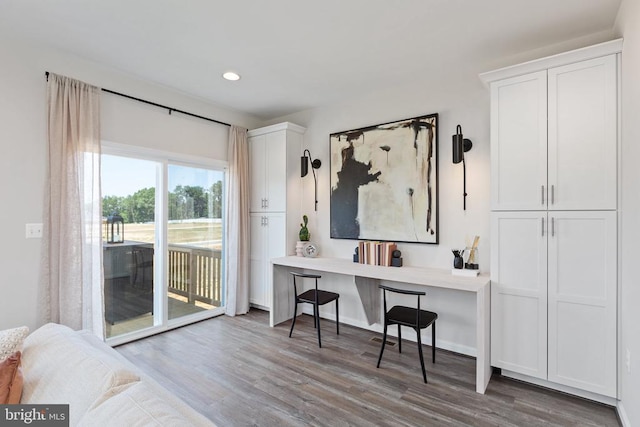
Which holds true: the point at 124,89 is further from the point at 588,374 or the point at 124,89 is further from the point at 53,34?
the point at 588,374

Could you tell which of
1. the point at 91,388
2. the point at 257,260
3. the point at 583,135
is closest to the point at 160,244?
the point at 257,260

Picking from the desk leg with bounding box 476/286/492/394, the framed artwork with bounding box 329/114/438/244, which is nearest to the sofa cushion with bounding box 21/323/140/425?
the desk leg with bounding box 476/286/492/394

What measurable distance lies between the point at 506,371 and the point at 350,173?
2431 millimetres

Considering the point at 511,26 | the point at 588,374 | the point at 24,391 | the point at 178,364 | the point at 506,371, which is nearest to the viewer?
the point at 24,391

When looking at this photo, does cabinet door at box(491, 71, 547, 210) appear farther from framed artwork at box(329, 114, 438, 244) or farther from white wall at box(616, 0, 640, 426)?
framed artwork at box(329, 114, 438, 244)

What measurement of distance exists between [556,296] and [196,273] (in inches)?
145

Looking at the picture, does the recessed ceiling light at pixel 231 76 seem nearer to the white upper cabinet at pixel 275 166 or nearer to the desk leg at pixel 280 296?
the white upper cabinet at pixel 275 166

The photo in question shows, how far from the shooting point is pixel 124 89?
3.12m

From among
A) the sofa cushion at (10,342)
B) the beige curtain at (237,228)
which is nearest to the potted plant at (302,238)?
the beige curtain at (237,228)

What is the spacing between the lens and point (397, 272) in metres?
2.96

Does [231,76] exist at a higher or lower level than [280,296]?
higher

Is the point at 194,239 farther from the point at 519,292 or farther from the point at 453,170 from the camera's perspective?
the point at 519,292

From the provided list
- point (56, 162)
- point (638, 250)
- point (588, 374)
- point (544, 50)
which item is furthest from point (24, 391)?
point (544, 50)

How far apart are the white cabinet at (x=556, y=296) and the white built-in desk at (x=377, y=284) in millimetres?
163
